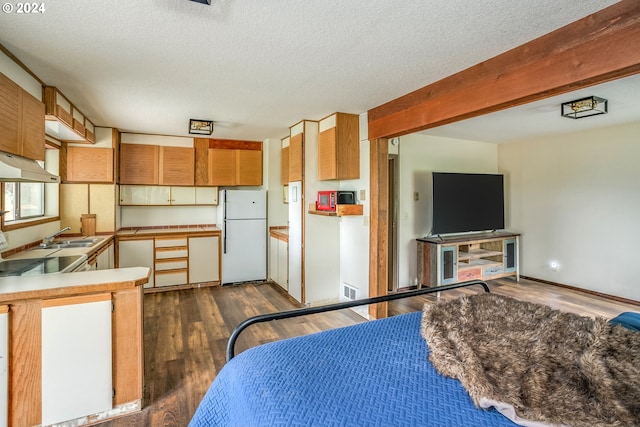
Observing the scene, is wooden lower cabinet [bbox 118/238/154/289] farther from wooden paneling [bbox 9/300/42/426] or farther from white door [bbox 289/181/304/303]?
wooden paneling [bbox 9/300/42/426]

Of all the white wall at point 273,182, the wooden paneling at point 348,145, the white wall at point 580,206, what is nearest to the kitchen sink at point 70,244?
the white wall at point 273,182

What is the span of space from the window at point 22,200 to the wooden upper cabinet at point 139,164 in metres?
1.04

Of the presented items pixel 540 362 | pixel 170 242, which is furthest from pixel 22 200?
pixel 540 362

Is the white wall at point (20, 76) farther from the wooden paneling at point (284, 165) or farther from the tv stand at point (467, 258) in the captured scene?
the tv stand at point (467, 258)

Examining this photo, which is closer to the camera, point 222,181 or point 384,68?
point 384,68

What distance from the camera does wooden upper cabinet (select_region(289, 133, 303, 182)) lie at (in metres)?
4.13

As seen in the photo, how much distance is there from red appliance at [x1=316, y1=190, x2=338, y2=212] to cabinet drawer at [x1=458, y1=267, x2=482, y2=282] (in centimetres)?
247

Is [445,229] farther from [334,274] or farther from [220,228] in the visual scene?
[220,228]

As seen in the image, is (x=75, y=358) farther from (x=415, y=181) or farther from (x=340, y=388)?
(x=415, y=181)

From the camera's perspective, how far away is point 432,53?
217 cm

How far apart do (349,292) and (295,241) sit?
3.20 feet

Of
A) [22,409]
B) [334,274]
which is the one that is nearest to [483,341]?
[22,409]

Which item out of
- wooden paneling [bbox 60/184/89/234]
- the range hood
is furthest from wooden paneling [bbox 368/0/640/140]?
wooden paneling [bbox 60/184/89/234]

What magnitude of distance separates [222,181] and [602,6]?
15.7ft
